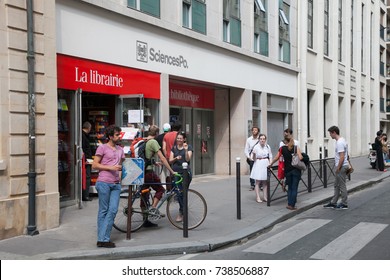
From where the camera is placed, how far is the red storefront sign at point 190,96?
51.3 ft

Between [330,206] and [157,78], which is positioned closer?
[330,206]

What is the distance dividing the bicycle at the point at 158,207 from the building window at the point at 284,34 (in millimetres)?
14608

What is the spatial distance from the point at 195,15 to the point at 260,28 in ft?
17.2

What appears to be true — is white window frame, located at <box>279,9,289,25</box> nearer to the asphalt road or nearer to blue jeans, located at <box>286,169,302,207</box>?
the asphalt road

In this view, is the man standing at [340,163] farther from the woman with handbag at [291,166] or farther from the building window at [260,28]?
the building window at [260,28]

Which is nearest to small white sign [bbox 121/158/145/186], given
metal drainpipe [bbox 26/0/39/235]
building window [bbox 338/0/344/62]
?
metal drainpipe [bbox 26/0/39/235]

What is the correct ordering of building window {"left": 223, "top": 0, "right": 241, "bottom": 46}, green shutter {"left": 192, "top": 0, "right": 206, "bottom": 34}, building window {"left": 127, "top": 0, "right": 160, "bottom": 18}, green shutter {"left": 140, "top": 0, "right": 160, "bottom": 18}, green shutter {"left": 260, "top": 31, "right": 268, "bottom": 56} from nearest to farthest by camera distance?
building window {"left": 127, "top": 0, "right": 160, "bottom": 18}, green shutter {"left": 140, "top": 0, "right": 160, "bottom": 18}, green shutter {"left": 192, "top": 0, "right": 206, "bottom": 34}, building window {"left": 223, "top": 0, "right": 241, "bottom": 46}, green shutter {"left": 260, "top": 31, "right": 268, "bottom": 56}

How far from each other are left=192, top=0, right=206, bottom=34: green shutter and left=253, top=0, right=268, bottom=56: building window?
417cm

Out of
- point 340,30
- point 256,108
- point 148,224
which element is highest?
point 340,30

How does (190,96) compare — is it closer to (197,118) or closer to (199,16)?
(197,118)

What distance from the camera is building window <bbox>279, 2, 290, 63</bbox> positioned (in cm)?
2170

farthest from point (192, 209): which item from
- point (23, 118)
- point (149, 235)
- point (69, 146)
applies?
point (69, 146)

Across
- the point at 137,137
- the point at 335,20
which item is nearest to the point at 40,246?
the point at 137,137

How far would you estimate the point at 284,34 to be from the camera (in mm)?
22109
